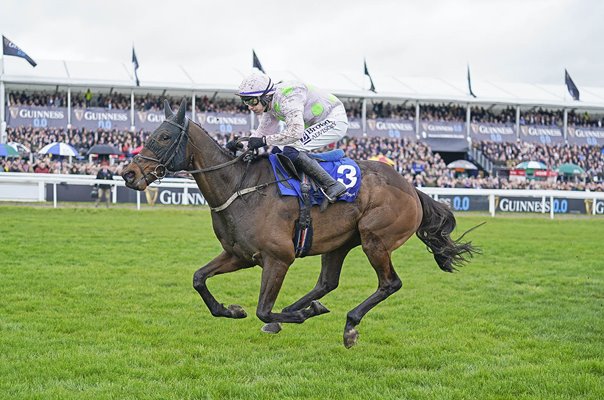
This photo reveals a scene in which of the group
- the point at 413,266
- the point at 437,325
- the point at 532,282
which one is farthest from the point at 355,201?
the point at 413,266

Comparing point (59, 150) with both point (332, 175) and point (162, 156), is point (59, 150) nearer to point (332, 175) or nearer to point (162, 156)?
point (162, 156)

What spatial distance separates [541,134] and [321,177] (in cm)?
4085

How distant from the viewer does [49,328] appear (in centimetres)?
647

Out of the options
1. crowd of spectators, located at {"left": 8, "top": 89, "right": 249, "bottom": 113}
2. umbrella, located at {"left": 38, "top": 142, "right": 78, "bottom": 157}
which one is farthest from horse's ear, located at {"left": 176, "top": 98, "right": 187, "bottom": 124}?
crowd of spectators, located at {"left": 8, "top": 89, "right": 249, "bottom": 113}

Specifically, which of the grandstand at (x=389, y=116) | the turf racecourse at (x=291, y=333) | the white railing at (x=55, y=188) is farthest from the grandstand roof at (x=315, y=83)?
the turf racecourse at (x=291, y=333)

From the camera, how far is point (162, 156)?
5707 millimetres

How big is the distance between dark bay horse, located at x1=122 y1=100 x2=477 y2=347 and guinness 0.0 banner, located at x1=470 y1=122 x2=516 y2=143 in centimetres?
3760

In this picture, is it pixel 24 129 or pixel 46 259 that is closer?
pixel 46 259

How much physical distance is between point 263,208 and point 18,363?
2154 mm

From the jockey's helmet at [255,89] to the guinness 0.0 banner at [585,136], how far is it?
42.0m

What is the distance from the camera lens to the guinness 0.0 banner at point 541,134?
143ft

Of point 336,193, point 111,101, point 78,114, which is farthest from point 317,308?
point 111,101

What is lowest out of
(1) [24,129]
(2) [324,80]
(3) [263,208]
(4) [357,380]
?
(4) [357,380]

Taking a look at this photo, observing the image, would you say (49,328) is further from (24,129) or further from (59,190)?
(24,129)
